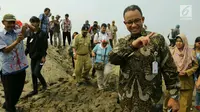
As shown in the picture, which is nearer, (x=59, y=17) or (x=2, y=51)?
(x=2, y=51)

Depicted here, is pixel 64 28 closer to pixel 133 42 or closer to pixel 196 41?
pixel 196 41

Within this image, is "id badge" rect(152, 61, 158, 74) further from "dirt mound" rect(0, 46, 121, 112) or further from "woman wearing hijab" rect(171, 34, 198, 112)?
"dirt mound" rect(0, 46, 121, 112)

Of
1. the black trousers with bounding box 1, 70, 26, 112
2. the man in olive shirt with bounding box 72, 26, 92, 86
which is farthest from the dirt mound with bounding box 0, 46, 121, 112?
the black trousers with bounding box 1, 70, 26, 112

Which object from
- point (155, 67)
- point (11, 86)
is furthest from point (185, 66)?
point (11, 86)

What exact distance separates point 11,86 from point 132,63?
10.4 ft

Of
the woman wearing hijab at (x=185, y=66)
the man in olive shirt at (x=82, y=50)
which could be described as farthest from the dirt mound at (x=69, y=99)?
the woman wearing hijab at (x=185, y=66)

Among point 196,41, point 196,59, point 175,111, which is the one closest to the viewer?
point 175,111

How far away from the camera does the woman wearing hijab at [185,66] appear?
4.79m

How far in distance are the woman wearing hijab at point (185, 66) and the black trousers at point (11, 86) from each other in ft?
10.3

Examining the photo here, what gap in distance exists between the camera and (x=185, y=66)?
Answer: 15.8 feet

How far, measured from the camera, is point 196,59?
491 centimetres

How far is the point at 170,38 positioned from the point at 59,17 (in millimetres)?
6432

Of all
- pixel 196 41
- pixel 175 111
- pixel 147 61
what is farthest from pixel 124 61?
pixel 196 41

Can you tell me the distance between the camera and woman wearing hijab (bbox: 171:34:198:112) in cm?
479
